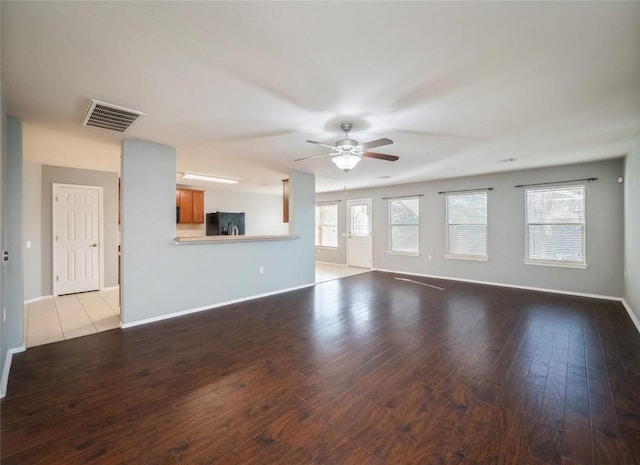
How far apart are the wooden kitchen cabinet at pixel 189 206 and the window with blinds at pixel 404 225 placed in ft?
17.6

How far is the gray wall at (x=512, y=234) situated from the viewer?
4.82 meters

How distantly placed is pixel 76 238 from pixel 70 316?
195cm

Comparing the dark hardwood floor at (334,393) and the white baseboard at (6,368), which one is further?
the white baseboard at (6,368)

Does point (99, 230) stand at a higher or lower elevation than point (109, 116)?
lower

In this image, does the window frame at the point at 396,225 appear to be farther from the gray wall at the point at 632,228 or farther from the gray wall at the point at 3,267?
the gray wall at the point at 3,267

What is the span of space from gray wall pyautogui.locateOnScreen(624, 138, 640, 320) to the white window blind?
6422 millimetres

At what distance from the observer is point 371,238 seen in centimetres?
827

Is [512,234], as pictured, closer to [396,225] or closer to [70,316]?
[396,225]

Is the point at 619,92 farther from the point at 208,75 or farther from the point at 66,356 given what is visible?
the point at 66,356

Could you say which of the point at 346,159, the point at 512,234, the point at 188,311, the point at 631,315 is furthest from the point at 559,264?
the point at 188,311

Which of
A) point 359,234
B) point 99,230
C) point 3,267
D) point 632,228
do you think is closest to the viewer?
point 3,267

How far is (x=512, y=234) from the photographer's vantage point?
5805 mm

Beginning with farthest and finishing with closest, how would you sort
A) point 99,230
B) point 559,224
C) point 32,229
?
point 99,230 → point 559,224 → point 32,229

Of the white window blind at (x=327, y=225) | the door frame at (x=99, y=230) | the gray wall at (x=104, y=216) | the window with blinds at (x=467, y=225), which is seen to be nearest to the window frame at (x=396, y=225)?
the window with blinds at (x=467, y=225)
